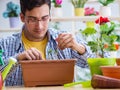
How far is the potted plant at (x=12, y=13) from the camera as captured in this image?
11.9ft

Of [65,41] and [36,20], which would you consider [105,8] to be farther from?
[65,41]

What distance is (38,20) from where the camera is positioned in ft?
6.72

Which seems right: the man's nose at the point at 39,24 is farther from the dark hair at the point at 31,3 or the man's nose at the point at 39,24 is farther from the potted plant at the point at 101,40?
the potted plant at the point at 101,40

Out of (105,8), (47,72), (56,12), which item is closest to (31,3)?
(47,72)

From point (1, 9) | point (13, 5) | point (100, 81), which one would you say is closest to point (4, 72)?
point (100, 81)

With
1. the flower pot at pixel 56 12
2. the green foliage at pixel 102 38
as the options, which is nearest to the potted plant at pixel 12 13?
the flower pot at pixel 56 12

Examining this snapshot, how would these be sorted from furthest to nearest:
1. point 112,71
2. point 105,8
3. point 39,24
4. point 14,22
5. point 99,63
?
point 14,22 < point 105,8 < point 39,24 < point 99,63 < point 112,71

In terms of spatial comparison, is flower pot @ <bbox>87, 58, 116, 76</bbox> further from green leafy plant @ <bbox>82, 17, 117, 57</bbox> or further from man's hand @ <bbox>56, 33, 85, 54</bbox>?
man's hand @ <bbox>56, 33, 85, 54</bbox>

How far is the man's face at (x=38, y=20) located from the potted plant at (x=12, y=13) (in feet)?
4.91

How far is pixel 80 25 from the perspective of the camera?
3.79m

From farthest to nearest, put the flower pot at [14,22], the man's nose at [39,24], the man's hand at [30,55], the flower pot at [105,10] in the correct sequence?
the flower pot at [14,22] → the flower pot at [105,10] → the man's nose at [39,24] → the man's hand at [30,55]

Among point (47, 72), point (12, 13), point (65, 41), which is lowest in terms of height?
point (47, 72)

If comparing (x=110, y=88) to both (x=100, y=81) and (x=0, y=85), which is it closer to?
(x=100, y=81)

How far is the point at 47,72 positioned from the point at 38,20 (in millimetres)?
611
